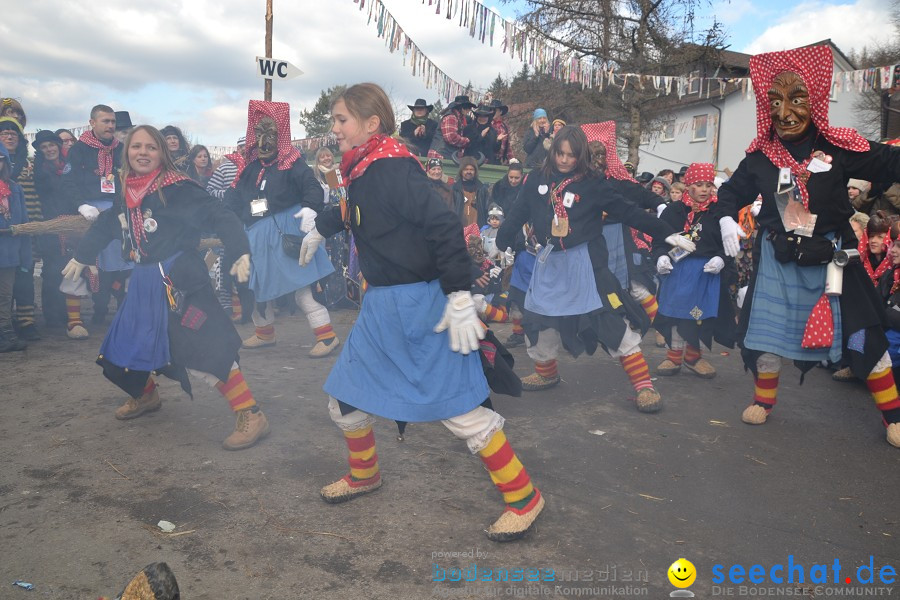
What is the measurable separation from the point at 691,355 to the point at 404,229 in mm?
3937

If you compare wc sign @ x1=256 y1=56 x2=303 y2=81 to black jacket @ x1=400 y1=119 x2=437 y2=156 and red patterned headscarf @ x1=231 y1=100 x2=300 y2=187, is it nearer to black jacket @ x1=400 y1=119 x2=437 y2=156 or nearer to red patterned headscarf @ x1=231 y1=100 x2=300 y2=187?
black jacket @ x1=400 y1=119 x2=437 y2=156

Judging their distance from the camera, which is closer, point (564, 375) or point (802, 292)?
point (802, 292)

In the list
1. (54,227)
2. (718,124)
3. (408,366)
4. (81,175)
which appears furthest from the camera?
(718,124)

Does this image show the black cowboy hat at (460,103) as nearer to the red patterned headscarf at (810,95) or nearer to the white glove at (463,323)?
the red patterned headscarf at (810,95)

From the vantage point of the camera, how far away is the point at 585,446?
420 centimetres

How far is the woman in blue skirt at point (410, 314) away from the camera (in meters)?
2.94

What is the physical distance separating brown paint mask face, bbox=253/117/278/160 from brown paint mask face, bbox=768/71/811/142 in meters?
4.38

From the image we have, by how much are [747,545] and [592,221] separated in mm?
2621

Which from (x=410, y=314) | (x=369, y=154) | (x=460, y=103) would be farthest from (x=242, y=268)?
(x=460, y=103)

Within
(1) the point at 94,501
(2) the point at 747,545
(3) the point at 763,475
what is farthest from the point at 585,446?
(1) the point at 94,501

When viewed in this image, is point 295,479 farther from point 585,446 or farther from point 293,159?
point 293,159

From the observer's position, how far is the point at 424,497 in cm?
341

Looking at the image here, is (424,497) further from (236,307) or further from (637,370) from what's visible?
(236,307)

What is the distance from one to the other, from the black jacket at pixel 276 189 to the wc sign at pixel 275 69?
4.39 m
